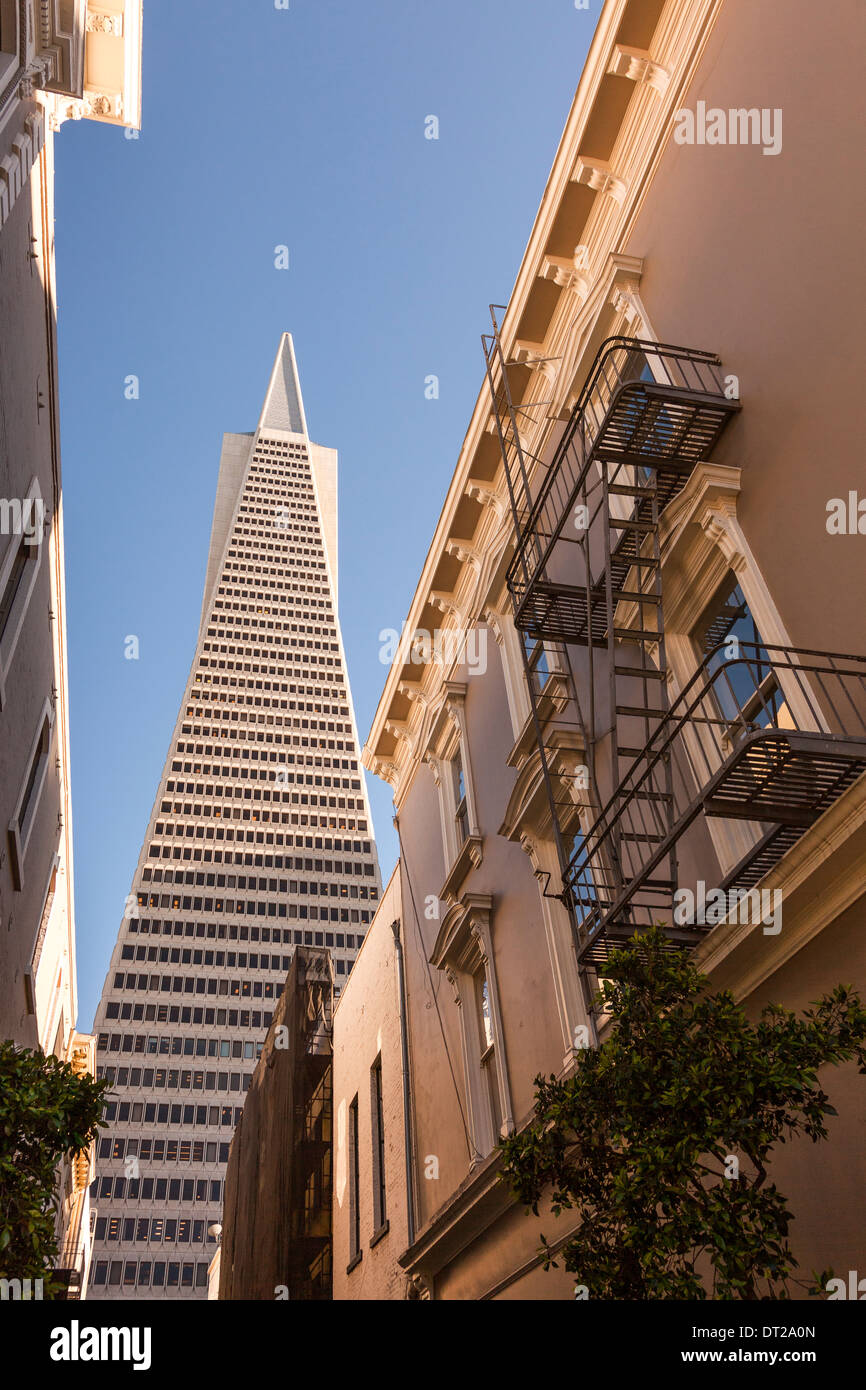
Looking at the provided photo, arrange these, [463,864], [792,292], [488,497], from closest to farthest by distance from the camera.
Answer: [792,292] → [463,864] → [488,497]

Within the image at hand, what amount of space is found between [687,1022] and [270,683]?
16012 cm

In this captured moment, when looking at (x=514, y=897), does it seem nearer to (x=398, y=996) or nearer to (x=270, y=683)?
(x=398, y=996)

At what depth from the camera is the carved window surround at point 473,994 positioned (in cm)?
1519

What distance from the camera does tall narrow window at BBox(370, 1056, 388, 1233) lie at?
67.1ft

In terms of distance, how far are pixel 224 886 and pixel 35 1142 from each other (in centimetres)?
→ 13530

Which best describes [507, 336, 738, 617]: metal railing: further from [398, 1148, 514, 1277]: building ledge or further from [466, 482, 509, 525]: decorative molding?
[398, 1148, 514, 1277]: building ledge

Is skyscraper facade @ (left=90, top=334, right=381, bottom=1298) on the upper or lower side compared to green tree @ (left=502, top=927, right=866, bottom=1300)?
upper

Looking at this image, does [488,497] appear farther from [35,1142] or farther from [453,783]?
[35,1142]

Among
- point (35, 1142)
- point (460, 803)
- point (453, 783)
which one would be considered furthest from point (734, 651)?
point (453, 783)

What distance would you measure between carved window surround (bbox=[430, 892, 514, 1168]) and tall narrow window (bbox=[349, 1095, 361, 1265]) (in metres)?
7.56

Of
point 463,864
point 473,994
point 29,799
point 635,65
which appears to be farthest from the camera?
point 463,864

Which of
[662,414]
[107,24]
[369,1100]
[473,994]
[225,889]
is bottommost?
[473,994]

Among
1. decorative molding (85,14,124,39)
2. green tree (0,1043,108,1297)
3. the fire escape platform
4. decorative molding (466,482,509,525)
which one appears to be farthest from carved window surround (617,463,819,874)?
decorative molding (85,14,124,39)

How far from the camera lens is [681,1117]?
19.0ft
